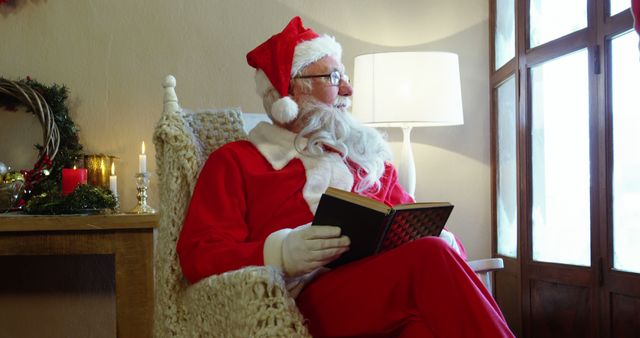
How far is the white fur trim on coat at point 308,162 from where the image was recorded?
5.66ft

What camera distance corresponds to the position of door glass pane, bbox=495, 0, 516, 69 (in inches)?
105

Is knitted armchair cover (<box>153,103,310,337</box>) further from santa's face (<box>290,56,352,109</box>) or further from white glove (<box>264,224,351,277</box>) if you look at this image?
santa's face (<box>290,56,352,109</box>)

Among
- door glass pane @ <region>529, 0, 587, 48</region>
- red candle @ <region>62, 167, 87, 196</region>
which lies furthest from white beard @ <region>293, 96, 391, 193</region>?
red candle @ <region>62, 167, 87, 196</region>

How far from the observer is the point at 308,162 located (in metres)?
1.76

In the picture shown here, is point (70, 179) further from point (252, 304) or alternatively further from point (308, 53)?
point (252, 304)

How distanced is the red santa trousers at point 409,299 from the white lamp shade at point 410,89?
1.14 metres

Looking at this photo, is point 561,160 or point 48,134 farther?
point 48,134

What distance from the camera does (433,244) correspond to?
131 cm

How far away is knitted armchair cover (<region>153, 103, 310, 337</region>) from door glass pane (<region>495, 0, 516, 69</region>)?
1146 millimetres

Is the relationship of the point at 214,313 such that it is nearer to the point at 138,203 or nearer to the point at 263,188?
the point at 263,188

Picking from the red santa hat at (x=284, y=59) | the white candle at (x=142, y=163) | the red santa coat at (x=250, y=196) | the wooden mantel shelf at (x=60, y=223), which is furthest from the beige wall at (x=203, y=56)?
the red santa coat at (x=250, y=196)

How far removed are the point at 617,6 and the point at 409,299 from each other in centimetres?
112

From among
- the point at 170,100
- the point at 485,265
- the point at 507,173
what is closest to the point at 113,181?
the point at 170,100

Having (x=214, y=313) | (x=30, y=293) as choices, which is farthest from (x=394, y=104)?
(x=30, y=293)
